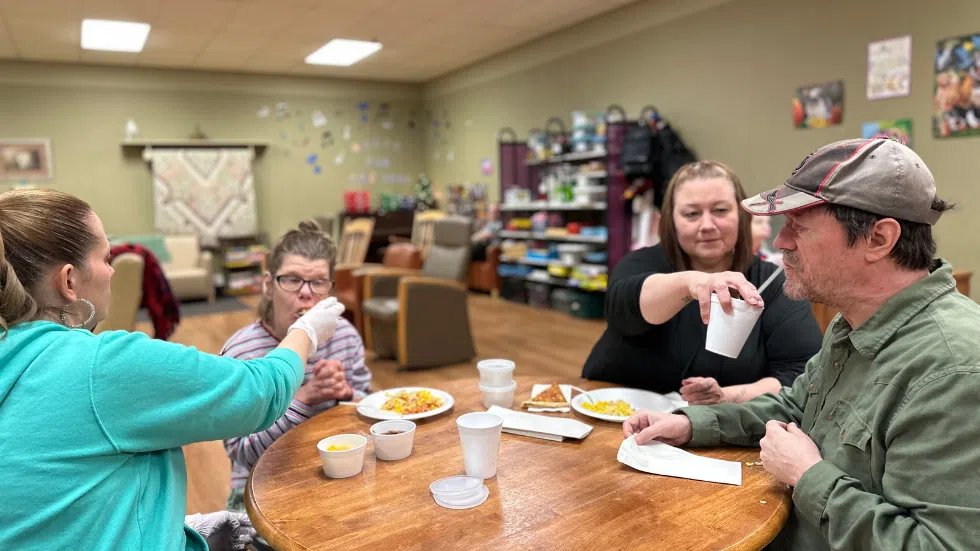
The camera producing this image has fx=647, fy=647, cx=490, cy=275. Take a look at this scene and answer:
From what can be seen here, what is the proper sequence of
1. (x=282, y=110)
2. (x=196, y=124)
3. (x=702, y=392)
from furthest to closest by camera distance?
(x=282, y=110)
(x=196, y=124)
(x=702, y=392)

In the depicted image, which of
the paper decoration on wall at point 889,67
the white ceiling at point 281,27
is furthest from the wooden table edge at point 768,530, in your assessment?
the white ceiling at point 281,27

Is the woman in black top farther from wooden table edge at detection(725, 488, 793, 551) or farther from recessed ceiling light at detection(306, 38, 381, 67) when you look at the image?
recessed ceiling light at detection(306, 38, 381, 67)

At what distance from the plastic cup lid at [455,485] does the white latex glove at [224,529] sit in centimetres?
56

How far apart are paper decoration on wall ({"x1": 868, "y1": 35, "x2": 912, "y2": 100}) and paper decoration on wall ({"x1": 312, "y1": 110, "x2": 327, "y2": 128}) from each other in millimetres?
7340

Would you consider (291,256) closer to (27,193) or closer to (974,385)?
(27,193)

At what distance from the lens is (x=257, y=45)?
7.52m

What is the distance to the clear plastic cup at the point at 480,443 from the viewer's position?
3.86 feet

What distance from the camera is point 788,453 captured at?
3.59 ft

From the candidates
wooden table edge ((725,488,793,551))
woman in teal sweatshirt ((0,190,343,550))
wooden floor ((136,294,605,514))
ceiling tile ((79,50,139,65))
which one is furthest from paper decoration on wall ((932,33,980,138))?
ceiling tile ((79,50,139,65))

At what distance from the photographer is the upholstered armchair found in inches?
183

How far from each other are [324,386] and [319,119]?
8.63m

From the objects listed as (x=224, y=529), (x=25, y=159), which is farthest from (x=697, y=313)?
(x=25, y=159)

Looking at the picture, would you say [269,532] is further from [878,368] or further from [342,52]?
[342,52]

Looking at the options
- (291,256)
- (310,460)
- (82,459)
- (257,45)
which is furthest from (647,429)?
(257,45)
